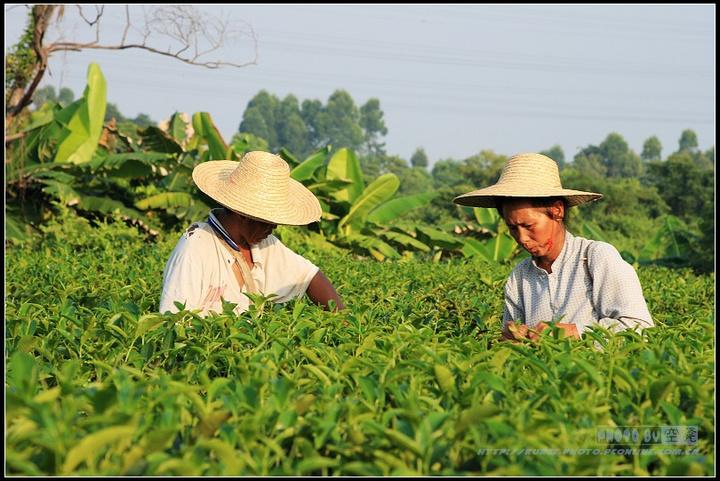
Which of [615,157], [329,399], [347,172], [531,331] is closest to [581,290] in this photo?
[531,331]

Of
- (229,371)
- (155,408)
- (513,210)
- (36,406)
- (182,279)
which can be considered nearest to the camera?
(36,406)

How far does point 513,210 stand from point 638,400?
1.60m

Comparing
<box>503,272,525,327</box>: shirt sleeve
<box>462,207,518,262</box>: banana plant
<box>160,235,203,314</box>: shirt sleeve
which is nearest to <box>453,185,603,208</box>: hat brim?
<box>503,272,525,327</box>: shirt sleeve

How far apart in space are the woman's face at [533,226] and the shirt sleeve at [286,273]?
3.51 feet

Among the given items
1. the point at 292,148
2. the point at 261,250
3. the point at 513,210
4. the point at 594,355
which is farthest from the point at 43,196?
the point at 292,148

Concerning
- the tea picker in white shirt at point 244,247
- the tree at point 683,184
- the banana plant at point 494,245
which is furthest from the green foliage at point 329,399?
the tree at point 683,184

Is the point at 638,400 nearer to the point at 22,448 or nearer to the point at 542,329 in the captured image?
the point at 542,329

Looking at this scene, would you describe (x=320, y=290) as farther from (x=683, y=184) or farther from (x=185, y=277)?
(x=683, y=184)

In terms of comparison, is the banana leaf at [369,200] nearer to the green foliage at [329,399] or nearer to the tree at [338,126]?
the green foliage at [329,399]

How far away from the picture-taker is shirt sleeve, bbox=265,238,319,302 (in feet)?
14.0

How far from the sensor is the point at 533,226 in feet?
11.7

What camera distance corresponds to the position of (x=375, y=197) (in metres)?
13.8

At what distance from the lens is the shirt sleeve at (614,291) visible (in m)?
3.37

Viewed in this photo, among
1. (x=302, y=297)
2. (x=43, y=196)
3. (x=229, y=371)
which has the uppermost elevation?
(x=229, y=371)
